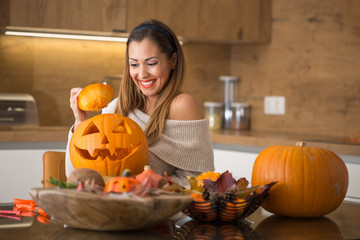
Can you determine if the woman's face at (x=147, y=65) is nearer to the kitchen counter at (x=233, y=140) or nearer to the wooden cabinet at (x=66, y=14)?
the kitchen counter at (x=233, y=140)

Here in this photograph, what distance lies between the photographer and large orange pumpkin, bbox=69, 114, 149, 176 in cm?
124

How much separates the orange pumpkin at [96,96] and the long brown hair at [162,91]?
14.4 inches

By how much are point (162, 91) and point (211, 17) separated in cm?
159

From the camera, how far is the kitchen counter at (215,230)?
0.89m

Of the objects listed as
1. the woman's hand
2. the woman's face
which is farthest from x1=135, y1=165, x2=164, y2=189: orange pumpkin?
the woman's face

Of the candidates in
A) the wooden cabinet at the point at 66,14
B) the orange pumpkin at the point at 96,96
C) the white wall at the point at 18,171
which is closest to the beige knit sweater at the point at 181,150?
the orange pumpkin at the point at 96,96

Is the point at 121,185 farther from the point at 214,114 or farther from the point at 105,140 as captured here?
the point at 214,114

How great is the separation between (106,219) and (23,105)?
2221mm

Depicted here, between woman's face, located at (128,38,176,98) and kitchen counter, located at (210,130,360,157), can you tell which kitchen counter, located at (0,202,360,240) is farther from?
kitchen counter, located at (210,130,360,157)

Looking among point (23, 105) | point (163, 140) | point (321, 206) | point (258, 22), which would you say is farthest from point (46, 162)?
point (258, 22)

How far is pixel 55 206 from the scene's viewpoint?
87 centimetres

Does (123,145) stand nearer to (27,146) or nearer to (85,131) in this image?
(85,131)

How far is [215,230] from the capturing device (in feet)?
3.11

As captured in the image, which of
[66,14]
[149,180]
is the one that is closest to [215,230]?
[149,180]
